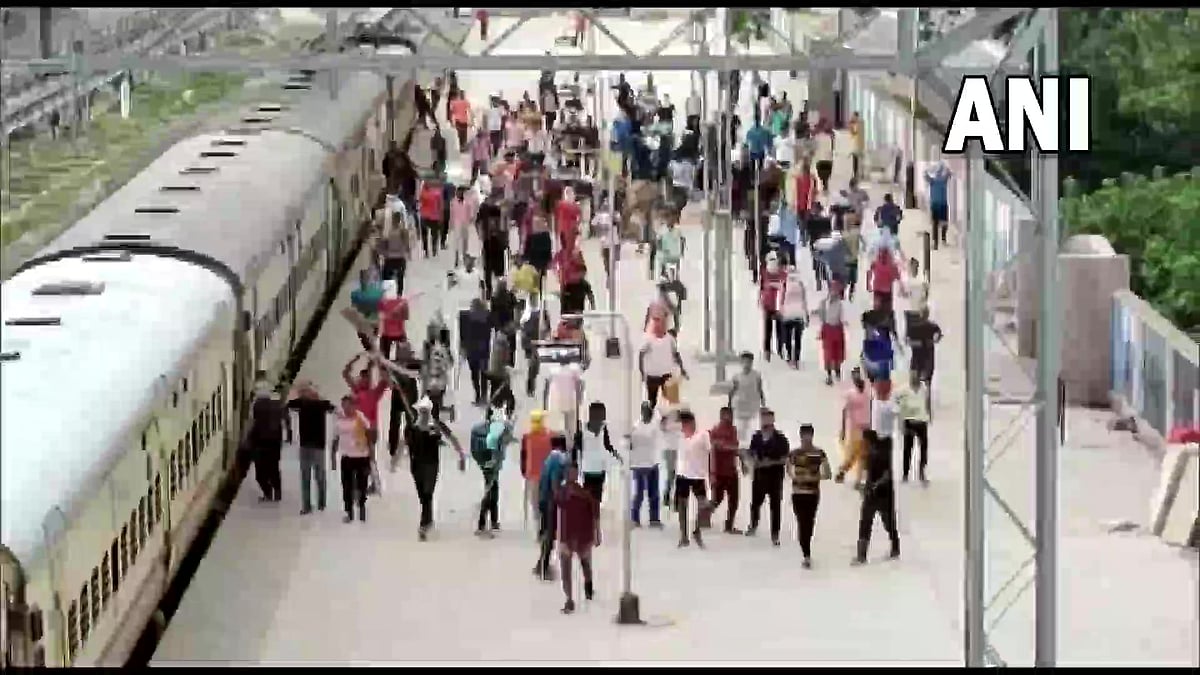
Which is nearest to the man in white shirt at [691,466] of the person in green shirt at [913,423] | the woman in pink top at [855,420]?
the woman in pink top at [855,420]

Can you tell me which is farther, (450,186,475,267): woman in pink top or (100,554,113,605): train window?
(450,186,475,267): woman in pink top

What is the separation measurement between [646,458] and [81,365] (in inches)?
253

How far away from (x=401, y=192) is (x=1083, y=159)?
12.0 meters

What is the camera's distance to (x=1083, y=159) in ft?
159

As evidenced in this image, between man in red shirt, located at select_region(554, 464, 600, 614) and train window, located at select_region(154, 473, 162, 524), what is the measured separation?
9.37 ft

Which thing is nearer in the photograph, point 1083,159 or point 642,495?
point 642,495

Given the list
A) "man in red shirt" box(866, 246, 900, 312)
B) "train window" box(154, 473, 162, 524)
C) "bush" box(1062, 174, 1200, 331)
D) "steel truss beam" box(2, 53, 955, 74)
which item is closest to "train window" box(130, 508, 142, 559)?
"train window" box(154, 473, 162, 524)

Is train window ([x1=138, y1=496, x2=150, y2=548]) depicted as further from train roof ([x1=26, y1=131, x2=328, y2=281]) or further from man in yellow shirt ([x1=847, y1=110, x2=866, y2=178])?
man in yellow shirt ([x1=847, y1=110, x2=866, y2=178])

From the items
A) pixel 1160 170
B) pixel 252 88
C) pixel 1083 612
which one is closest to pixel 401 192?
pixel 252 88

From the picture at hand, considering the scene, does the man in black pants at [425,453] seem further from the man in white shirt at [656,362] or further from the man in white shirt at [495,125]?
the man in white shirt at [495,125]

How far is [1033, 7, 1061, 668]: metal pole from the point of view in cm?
1770

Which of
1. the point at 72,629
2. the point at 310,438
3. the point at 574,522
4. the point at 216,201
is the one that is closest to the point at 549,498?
the point at 574,522

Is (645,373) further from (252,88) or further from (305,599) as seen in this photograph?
(252,88)

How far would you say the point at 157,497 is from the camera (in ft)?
67.9
